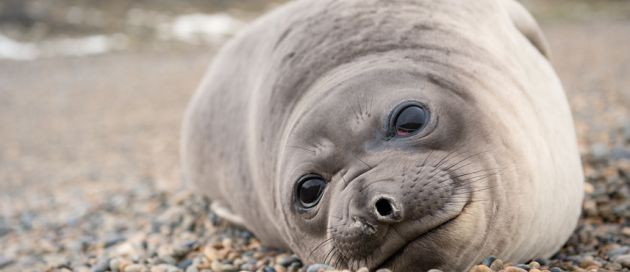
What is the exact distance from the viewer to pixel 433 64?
263cm

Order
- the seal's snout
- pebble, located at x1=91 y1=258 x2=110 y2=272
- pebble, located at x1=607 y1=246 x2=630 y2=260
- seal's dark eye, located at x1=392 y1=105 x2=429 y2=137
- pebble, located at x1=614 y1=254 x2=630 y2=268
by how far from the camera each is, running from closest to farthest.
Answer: the seal's snout
seal's dark eye, located at x1=392 y1=105 x2=429 y2=137
pebble, located at x1=614 y1=254 x2=630 y2=268
pebble, located at x1=607 y1=246 x2=630 y2=260
pebble, located at x1=91 y1=258 x2=110 y2=272

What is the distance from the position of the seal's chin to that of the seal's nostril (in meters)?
0.18

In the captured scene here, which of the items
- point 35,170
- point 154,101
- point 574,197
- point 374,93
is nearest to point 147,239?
Result: point 374,93

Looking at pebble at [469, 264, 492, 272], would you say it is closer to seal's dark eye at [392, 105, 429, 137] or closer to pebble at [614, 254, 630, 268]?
seal's dark eye at [392, 105, 429, 137]

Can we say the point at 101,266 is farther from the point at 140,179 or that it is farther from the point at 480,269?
the point at 140,179

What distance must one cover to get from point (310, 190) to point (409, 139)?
450 millimetres

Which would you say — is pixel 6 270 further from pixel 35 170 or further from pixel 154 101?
pixel 154 101

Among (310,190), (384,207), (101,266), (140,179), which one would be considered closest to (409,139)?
(384,207)

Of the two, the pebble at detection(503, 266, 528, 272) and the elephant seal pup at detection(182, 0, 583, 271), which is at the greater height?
the elephant seal pup at detection(182, 0, 583, 271)

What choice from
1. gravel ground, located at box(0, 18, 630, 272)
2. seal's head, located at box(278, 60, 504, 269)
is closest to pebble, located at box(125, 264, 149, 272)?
gravel ground, located at box(0, 18, 630, 272)

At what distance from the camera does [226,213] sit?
422cm

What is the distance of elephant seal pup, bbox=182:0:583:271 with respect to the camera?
2260mm

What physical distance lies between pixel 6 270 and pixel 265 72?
6.78 feet

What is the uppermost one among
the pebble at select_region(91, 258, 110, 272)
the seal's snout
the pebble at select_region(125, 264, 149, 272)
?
the pebble at select_region(91, 258, 110, 272)
